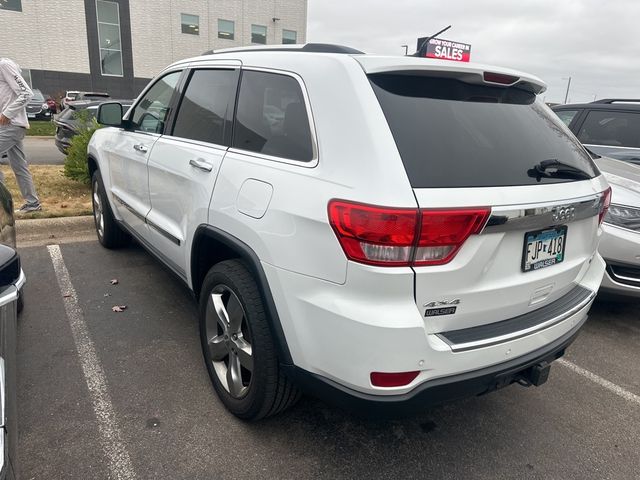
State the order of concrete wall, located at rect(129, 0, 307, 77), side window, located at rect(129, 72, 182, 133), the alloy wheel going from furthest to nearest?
concrete wall, located at rect(129, 0, 307, 77) → side window, located at rect(129, 72, 182, 133) → the alloy wheel

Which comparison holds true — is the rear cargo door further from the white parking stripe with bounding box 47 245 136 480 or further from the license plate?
the white parking stripe with bounding box 47 245 136 480

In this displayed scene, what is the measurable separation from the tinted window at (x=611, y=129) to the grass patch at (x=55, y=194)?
6.47m

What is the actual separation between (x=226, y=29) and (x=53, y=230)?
100ft

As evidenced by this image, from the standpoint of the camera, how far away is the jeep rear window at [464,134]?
190 cm

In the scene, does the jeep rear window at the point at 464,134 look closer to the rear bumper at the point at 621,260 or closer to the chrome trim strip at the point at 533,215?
the chrome trim strip at the point at 533,215

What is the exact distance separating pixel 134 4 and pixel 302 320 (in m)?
33.1


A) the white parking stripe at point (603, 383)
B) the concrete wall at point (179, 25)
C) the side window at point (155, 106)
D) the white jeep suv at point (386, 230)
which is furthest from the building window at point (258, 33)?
the white parking stripe at point (603, 383)

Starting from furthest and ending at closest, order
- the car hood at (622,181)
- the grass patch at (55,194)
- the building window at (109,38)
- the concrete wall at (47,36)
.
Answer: the building window at (109,38), the concrete wall at (47,36), the grass patch at (55,194), the car hood at (622,181)

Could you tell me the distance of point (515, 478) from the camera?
2291mm

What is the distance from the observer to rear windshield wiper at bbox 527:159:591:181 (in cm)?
216

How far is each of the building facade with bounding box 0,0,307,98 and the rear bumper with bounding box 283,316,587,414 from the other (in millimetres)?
31177

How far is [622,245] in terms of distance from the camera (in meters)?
3.71

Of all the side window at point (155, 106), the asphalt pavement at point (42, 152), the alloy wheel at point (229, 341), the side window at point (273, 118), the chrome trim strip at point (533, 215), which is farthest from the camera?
the asphalt pavement at point (42, 152)

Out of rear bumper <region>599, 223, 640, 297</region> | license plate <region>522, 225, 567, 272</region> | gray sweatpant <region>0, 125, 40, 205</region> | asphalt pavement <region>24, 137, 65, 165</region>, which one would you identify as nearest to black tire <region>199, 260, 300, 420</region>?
license plate <region>522, 225, 567, 272</region>
